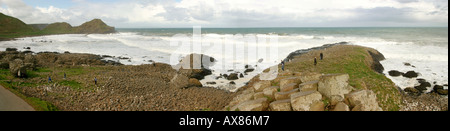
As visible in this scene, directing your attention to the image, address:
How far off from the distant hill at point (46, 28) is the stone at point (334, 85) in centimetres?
9771

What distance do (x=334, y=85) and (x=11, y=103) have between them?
47.3 feet

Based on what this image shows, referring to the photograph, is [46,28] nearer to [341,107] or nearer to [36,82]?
[36,82]

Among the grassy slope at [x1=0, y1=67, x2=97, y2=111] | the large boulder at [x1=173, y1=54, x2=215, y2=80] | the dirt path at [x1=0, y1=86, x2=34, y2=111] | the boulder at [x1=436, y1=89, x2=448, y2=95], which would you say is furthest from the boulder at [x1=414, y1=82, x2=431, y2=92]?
the dirt path at [x1=0, y1=86, x2=34, y2=111]

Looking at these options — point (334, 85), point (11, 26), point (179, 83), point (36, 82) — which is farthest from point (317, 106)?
point (11, 26)

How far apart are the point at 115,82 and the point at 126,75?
2677mm

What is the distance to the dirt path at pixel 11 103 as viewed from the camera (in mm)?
10412

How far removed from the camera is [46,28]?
385 ft

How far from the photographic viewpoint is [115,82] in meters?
15.3

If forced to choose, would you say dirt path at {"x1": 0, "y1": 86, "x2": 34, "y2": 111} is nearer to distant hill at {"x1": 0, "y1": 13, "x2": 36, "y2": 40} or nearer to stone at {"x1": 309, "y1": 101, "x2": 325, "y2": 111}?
stone at {"x1": 309, "y1": 101, "x2": 325, "y2": 111}

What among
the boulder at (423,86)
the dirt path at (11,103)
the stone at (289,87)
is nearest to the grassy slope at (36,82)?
the dirt path at (11,103)

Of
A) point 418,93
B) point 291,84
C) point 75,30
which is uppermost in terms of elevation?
point 75,30

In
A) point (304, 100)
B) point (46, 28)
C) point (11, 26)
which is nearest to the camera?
point (304, 100)
